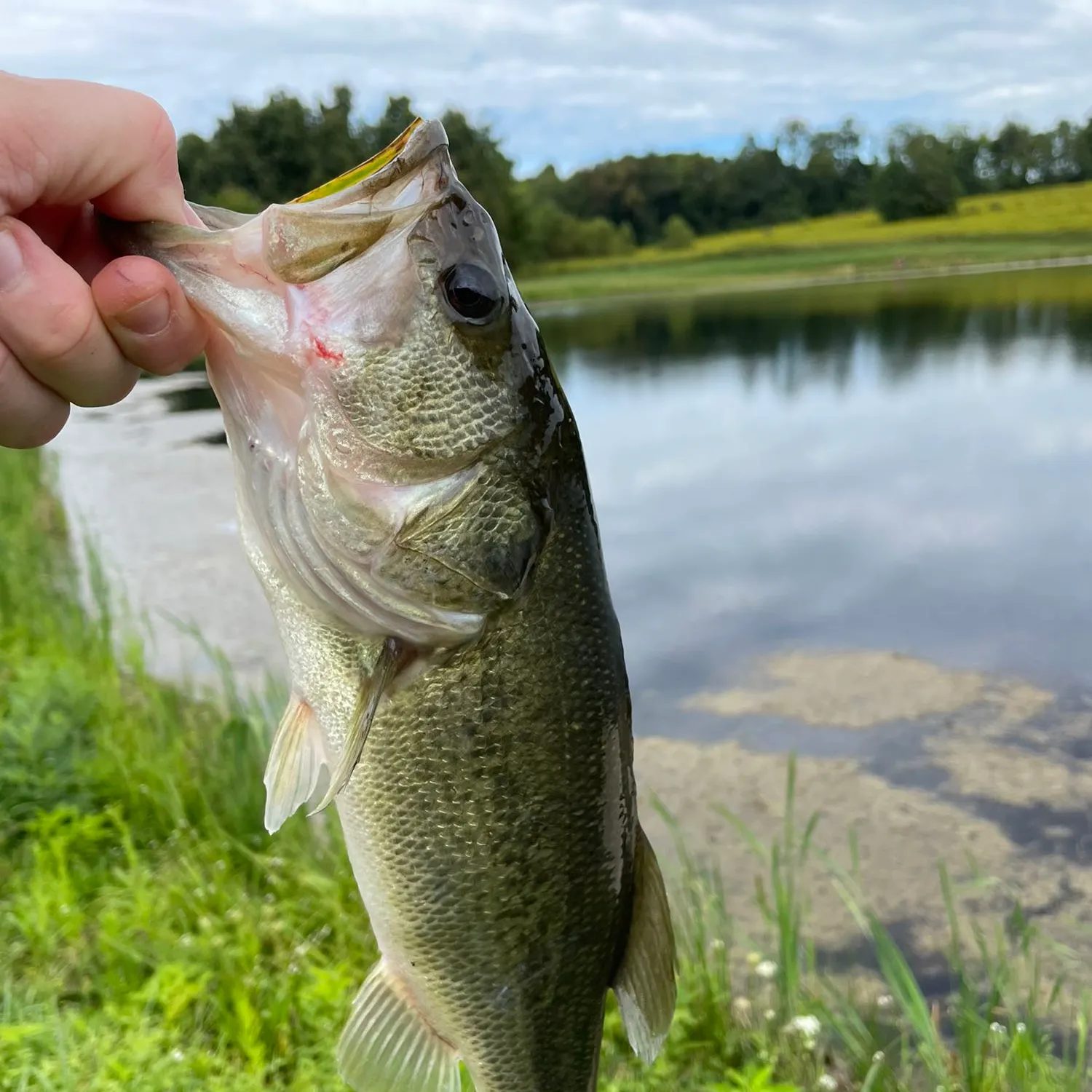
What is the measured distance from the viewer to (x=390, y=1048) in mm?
1719

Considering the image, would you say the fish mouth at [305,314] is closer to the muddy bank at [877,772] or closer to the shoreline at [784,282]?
the muddy bank at [877,772]

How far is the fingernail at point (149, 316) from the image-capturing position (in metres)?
1.41

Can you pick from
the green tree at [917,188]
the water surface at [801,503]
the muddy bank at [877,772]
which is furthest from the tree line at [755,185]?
the muddy bank at [877,772]

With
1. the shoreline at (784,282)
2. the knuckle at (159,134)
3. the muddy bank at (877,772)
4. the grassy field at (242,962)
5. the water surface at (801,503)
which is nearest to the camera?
the knuckle at (159,134)

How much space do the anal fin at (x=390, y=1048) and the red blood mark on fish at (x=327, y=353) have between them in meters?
1.04

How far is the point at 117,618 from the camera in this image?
6.47 meters

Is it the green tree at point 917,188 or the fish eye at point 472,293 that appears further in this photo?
the green tree at point 917,188

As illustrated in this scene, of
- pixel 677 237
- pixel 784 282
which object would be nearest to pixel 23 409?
pixel 784 282

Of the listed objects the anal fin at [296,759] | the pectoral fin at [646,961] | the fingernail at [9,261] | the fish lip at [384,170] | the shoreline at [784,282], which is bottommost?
the pectoral fin at [646,961]

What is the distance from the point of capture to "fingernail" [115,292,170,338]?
1408 millimetres

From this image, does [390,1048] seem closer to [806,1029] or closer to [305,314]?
[305,314]

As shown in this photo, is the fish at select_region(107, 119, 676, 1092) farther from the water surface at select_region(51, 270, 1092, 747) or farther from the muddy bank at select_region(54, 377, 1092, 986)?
the water surface at select_region(51, 270, 1092, 747)

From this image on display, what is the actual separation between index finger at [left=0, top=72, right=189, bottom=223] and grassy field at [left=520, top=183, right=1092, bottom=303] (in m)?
42.3

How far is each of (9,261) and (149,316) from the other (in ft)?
0.65
